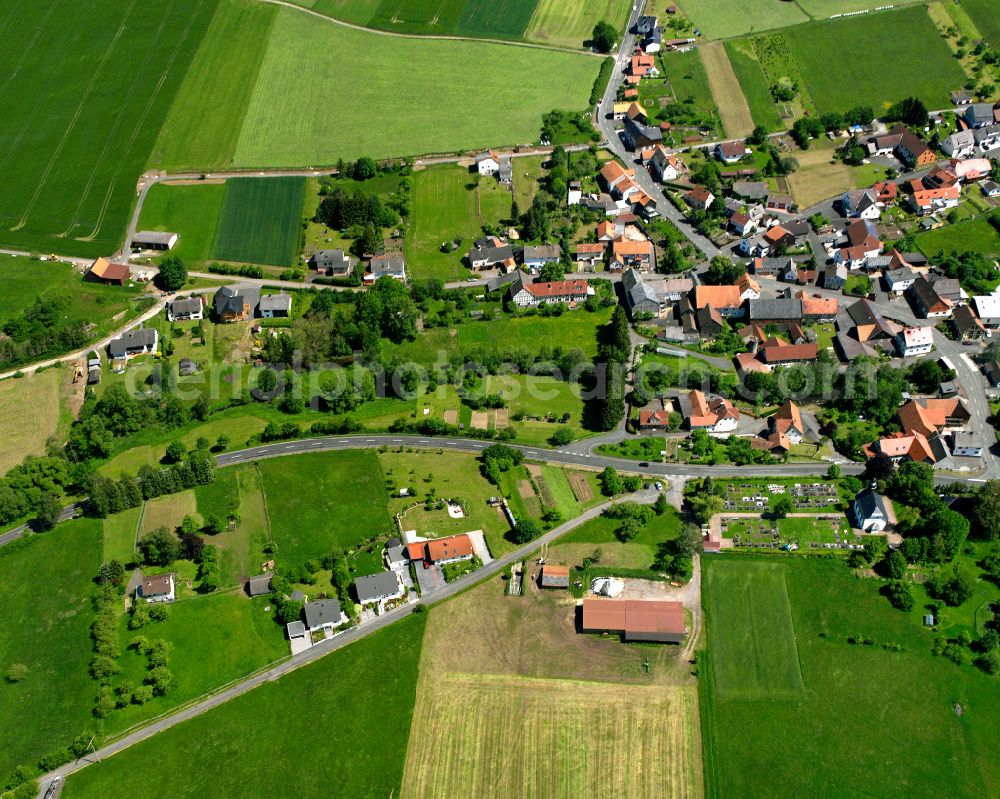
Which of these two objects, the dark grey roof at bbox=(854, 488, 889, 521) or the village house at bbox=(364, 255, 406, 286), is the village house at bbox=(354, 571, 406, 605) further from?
the village house at bbox=(364, 255, 406, 286)

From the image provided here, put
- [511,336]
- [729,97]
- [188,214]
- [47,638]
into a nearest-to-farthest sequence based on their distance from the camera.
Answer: [47,638] → [511,336] → [188,214] → [729,97]

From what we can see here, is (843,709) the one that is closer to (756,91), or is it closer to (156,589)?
(156,589)

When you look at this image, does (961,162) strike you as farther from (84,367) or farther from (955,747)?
(84,367)

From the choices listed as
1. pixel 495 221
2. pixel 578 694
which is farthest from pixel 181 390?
pixel 578 694

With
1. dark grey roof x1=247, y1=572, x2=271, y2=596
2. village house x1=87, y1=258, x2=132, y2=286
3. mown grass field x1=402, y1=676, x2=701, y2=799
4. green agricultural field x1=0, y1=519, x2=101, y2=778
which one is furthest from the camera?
village house x1=87, y1=258, x2=132, y2=286

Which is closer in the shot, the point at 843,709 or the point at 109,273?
the point at 843,709

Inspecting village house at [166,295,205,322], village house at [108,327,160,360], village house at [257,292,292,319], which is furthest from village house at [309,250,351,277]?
village house at [108,327,160,360]

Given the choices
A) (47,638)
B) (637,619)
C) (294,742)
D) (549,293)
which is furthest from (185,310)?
(637,619)
